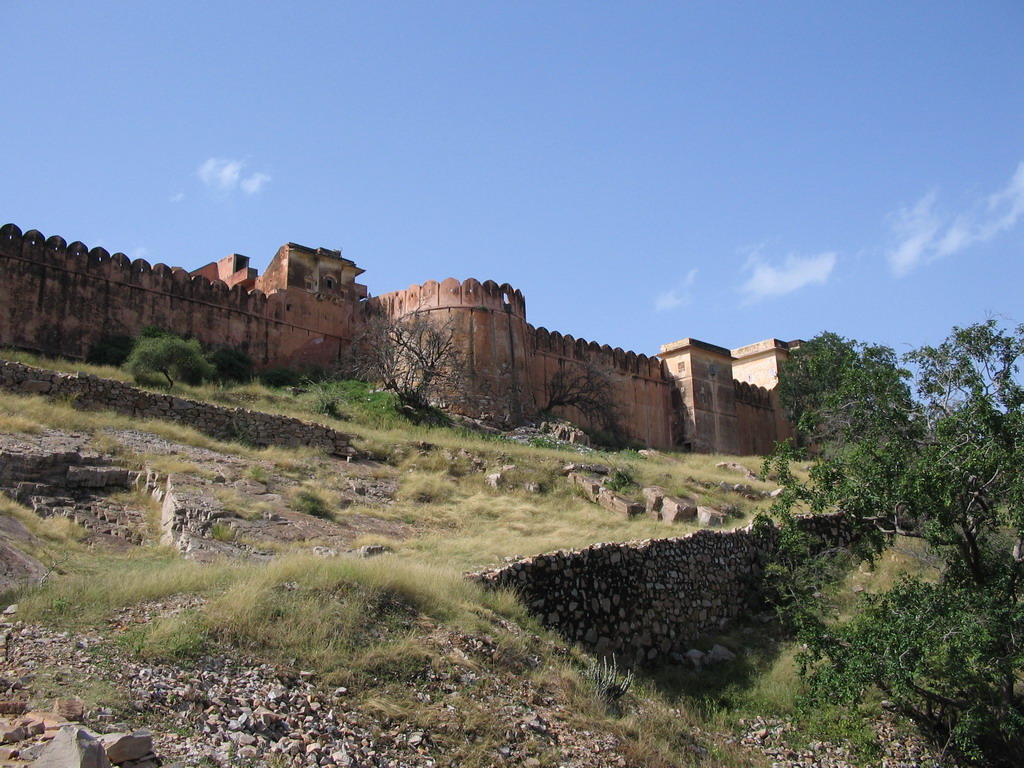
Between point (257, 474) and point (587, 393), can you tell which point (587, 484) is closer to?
point (257, 474)

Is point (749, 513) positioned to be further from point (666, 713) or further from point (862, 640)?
point (666, 713)

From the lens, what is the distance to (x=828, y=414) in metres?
12.8

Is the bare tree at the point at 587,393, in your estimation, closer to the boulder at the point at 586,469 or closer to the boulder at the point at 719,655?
the boulder at the point at 586,469

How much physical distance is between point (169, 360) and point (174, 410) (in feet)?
10.2

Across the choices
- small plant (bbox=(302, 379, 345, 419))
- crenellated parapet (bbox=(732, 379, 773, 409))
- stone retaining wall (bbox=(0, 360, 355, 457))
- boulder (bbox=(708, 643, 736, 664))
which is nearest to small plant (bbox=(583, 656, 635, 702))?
boulder (bbox=(708, 643, 736, 664))

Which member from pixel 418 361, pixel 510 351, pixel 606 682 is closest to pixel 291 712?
pixel 606 682

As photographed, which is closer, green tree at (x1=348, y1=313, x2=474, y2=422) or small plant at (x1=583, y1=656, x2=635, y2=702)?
small plant at (x1=583, y1=656, x2=635, y2=702)

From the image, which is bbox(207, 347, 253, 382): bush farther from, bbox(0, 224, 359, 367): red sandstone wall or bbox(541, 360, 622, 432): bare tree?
bbox(541, 360, 622, 432): bare tree

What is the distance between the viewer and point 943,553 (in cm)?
1017

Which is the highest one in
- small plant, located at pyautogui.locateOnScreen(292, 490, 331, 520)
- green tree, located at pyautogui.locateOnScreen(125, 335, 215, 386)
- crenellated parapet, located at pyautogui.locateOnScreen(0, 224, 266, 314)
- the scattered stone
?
crenellated parapet, located at pyautogui.locateOnScreen(0, 224, 266, 314)

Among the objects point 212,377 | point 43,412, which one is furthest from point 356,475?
point 212,377

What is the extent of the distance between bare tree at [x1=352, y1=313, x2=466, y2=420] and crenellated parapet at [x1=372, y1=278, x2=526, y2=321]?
2.64 ft

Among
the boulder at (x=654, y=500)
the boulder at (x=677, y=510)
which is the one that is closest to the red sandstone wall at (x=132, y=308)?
the boulder at (x=654, y=500)

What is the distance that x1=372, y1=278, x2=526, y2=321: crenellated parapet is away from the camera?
2448cm
